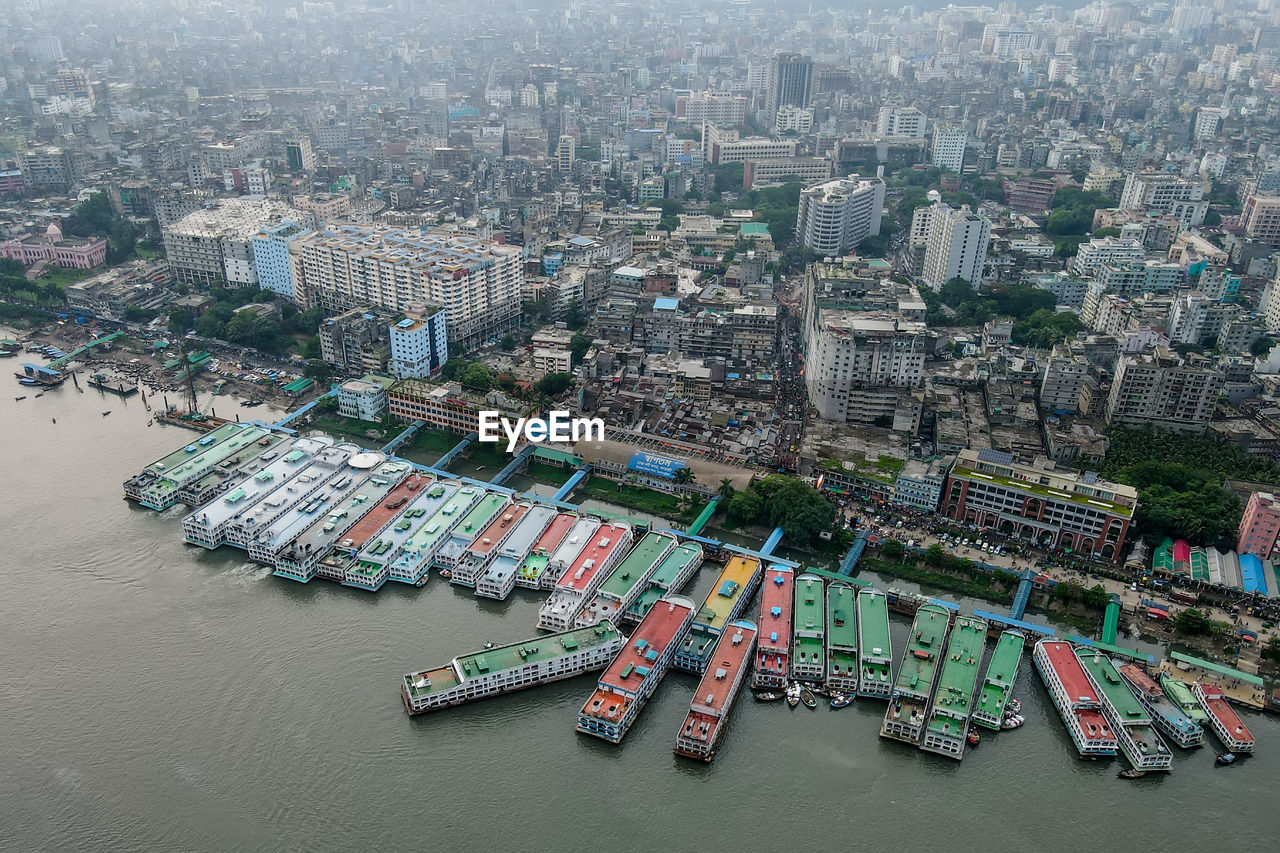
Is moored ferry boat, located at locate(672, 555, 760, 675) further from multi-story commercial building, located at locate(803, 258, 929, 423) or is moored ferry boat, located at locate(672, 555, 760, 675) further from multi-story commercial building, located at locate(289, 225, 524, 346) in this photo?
multi-story commercial building, located at locate(289, 225, 524, 346)

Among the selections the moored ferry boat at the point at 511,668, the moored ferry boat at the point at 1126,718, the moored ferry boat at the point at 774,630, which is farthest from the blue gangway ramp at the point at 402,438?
the moored ferry boat at the point at 1126,718

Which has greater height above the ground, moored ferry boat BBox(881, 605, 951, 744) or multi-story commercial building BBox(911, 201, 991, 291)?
multi-story commercial building BBox(911, 201, 991, 291)

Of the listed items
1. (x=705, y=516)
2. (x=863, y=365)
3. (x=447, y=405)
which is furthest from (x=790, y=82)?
(x=705, y=516)

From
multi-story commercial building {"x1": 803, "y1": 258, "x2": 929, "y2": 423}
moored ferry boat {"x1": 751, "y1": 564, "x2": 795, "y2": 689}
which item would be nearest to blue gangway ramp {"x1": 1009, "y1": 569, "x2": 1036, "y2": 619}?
moored ferry boat {"x1": 751, "y1": 564, "x2": 795, "y2": 689}

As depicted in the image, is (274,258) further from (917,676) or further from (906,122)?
(906,122)

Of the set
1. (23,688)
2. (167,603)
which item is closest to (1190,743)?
(167,603)

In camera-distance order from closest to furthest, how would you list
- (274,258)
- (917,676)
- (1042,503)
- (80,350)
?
(917,676) → (1042,503) → (80,350) → (274,258)

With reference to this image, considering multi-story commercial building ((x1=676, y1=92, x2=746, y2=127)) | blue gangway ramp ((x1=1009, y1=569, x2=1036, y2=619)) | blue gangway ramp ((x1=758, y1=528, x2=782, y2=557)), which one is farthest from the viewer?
multi-story commercial building ((x1=676, y1=92, x2=746, y2=127))
